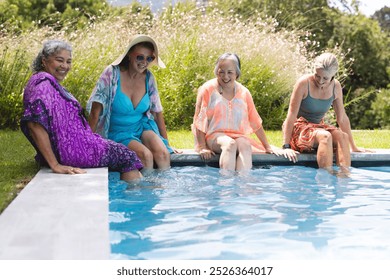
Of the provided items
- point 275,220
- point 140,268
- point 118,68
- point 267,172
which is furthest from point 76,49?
point 140,268

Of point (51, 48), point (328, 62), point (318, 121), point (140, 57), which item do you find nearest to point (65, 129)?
point (51, 48)

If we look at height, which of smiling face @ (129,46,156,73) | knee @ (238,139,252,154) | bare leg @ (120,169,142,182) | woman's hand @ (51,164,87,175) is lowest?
bare leg @ (120,169,142,182)

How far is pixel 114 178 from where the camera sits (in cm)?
522

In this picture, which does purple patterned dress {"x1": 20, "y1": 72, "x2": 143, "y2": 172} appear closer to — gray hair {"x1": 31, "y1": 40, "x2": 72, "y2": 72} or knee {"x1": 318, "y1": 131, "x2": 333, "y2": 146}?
gray hair {"x1": 31, "y1": 40, "x2": 72, "y2": 72}

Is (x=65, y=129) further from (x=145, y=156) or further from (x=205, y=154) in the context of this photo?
(x=205, y=154)

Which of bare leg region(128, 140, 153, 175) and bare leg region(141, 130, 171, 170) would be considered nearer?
bare leg region(128, 140, 153, 175)

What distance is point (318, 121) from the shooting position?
650 cm

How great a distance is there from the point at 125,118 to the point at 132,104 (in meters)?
0.14

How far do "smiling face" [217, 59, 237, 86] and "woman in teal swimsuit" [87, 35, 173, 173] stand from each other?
592 millimetres

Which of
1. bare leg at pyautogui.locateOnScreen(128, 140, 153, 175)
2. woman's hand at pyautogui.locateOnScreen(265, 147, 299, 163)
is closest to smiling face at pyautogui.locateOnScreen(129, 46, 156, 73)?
bare leg at pyautogui.locateOnScreen(128, 140, 153, 175)

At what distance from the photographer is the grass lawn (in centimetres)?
442

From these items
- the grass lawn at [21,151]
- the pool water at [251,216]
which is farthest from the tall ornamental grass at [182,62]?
the pool water at [251,216]

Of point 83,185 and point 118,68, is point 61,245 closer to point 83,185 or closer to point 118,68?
point 83,185

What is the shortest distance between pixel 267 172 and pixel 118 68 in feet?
5.43
